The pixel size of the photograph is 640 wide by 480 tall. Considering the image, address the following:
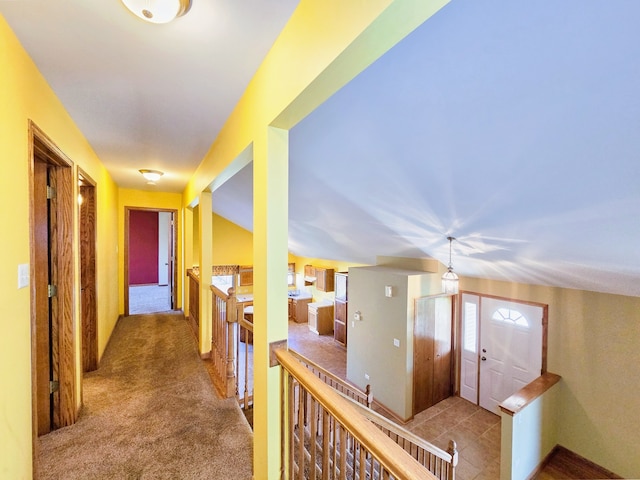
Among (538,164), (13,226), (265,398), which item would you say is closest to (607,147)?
(538,164)

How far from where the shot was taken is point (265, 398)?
1.54 meters

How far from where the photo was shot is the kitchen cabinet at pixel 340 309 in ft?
24.5

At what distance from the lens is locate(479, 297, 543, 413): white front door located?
4410 mm

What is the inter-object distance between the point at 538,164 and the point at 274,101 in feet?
5.24

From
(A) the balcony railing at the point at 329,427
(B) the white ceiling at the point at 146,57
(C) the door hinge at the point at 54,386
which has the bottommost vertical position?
(C) the door hinge at the point at 54,386

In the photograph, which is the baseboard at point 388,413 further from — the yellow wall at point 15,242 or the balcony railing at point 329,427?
the yellow wall at point 15,242

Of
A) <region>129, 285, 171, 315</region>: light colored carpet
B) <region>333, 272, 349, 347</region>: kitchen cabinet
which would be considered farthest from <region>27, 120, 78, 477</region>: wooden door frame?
<region>333, 272, 349, 347</region>: kitchen cabinet

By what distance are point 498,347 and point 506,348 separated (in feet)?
0.40

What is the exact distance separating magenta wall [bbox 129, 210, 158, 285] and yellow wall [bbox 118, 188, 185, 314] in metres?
3.87

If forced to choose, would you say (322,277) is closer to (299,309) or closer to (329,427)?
(299,309)

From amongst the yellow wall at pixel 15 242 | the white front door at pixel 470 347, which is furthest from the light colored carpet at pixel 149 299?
the white front door at pixel 470 347

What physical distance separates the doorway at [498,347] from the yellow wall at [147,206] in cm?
551

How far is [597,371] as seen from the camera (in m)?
3.74

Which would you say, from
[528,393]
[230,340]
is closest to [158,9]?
[230,340]
